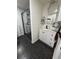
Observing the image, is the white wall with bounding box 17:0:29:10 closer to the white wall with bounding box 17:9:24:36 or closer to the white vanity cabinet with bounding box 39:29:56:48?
the white wall with bounding box 17:9:24:36

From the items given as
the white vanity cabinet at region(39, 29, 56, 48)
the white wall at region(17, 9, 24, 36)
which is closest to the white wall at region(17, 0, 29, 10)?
the white wall at region(17, 9, 24, 36)

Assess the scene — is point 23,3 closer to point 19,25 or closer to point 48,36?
point 19,25

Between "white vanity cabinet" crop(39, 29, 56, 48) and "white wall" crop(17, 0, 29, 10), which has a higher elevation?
"white wall" crop(17, 0, 29, 10)

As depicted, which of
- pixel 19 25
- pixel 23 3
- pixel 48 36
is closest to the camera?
pixel 48 36

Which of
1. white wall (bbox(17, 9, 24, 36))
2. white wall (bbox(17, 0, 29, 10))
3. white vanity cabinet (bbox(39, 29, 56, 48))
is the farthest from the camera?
white wall (bbox(17, 9, 24, 36))

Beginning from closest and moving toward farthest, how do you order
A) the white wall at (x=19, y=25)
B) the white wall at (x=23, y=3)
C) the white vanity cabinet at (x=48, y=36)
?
1. the white vanity cabinet at (x=48, y=36)
2. the white wall at (x=23, y=3)
3. the white wall at (x=19, y=25)

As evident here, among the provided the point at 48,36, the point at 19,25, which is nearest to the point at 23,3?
the point at 19,25

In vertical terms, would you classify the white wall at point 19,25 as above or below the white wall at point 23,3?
below

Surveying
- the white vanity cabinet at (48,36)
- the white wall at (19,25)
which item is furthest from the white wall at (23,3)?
the white vanity cabinet at (48,36)

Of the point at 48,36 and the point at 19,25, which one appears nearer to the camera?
the point at 48,36

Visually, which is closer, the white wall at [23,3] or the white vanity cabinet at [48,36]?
the white vanity cabinet at [48,36]

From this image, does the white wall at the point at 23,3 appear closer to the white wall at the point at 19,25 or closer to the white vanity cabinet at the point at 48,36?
the white wall at the point at 19,25
